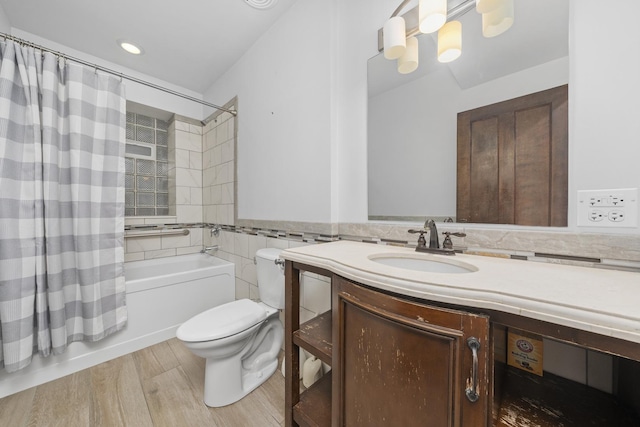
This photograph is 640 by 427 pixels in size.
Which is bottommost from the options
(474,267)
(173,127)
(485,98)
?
(474,267)

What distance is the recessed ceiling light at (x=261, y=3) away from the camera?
1474 mm

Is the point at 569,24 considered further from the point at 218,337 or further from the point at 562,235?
the point at 218,337

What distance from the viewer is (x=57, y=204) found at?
55.3 inches

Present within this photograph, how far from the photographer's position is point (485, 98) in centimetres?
94

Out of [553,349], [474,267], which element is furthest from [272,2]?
[553,349]

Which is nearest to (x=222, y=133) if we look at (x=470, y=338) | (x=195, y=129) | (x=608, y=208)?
(x=195, y=129)

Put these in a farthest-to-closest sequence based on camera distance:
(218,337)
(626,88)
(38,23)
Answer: (38,23) < (218,337) < (626,88)

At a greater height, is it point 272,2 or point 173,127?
point 272,2

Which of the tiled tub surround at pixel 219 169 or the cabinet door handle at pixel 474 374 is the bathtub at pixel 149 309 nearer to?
the tiled tub surround at pixel 219 169

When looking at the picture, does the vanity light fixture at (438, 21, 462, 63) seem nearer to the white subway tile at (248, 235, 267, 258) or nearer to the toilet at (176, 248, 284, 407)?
the toilet at (176, 248, 284, 407)

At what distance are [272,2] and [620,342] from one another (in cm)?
211

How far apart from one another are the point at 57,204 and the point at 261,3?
5.94ft

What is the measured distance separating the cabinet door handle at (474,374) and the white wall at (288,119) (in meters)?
0.94

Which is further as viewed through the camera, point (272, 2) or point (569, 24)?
point (272, 2)
